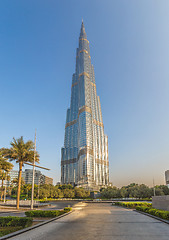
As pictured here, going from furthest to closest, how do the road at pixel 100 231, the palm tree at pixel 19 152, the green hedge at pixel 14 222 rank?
the palm tree at pixel 19 152 < the green hedge at pixel 14 222 < the road at pixel 100 231

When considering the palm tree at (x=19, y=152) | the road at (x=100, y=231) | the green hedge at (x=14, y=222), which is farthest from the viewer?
the palm tree at (x=19, y=152)

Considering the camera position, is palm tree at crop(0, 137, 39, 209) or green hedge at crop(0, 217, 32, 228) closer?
green hedge at crop(0, 217, 32, 228)

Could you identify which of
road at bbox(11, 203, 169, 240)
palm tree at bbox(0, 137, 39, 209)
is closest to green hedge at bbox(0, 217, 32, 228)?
road at bbox(11, 203, 169, 240)

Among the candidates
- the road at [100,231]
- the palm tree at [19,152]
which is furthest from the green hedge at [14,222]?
the palm tree at [19,152]

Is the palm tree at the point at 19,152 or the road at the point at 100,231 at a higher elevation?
the palm tree at the point at 19,152

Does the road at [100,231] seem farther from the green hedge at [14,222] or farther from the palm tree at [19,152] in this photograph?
the palm tree at [19,152]

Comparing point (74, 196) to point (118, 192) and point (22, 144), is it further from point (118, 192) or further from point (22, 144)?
point (22, 144)

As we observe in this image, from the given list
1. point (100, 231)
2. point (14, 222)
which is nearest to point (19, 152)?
point (14, 222)

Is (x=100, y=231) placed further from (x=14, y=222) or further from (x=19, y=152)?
(x=19, y=152)

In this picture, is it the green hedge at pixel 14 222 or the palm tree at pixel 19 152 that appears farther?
the palm tree at pixel 19 152

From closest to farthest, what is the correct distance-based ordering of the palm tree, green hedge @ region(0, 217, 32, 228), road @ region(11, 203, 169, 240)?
road @ region(11, 203, 169, 240)
green hedge @ region(0, 217, 32, 228)
the palm tree

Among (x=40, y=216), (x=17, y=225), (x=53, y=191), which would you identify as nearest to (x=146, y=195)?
(x=53, y=191)

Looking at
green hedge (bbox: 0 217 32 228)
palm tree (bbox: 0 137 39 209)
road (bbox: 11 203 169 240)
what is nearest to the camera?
road (bbox: 11 203 169 240)

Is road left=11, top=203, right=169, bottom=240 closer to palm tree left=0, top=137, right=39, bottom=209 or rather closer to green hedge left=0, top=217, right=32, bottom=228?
green hedge left=0, top=217, right=32, bottom=228
